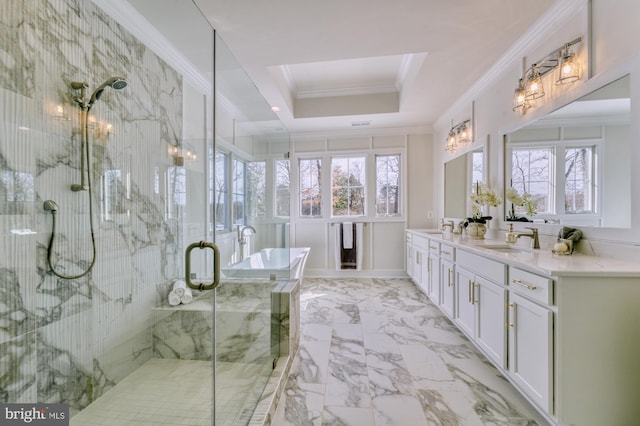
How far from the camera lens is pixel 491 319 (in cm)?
190

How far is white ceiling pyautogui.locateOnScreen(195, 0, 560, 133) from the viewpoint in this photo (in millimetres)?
1933

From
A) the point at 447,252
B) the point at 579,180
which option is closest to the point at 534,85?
the point at 579,180

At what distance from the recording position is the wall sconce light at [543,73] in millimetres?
1798

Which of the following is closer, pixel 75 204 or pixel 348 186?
pixel 75 204

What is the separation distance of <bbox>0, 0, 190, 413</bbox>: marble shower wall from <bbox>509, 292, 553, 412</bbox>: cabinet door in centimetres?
236

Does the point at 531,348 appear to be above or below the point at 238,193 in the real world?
below

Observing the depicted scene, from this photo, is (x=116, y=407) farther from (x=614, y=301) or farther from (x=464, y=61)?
A: (x=464, y=61)

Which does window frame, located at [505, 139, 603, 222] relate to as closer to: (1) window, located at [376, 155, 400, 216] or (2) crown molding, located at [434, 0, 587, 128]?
(2) crown molding, located at [434, 0, 587, 128]

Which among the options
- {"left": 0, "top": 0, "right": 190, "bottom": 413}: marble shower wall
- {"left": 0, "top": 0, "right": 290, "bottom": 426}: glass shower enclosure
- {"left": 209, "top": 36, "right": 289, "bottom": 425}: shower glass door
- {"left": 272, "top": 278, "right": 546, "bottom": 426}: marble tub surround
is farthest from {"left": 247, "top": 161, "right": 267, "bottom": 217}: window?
{"left": 272, "top": 278, "right": 546, "bottom": 426}: marble tub surround

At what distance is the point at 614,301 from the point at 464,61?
7.58ft

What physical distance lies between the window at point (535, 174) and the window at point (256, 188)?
2464 millimetres

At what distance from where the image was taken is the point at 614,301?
1277 millimetres

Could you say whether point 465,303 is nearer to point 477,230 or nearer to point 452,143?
point 477,230

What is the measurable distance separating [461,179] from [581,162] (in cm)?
182
